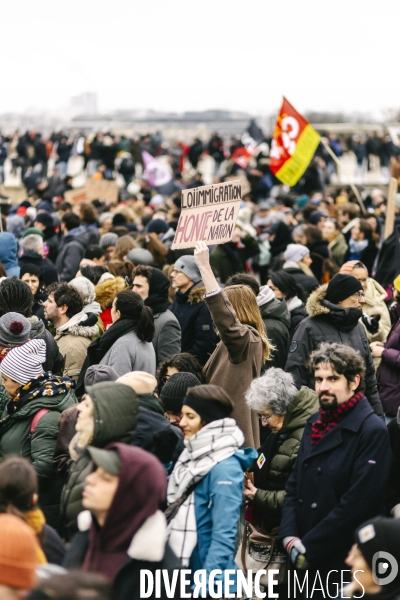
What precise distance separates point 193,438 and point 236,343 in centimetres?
132

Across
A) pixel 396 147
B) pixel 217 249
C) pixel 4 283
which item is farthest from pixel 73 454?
pixel 396 147

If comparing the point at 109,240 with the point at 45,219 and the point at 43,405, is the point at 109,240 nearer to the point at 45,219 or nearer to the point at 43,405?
the point at 45,219

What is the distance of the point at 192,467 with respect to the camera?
428cm

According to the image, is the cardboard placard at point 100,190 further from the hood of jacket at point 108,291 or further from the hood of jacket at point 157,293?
the hood of jacket at point 157,293

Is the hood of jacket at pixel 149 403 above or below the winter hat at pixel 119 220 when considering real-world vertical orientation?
above

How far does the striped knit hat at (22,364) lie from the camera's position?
526cm

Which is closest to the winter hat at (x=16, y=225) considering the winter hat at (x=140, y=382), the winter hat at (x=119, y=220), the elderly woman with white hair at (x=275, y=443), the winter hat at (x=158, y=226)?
the winter hat at (x=119, y=220)

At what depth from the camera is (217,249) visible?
10.9 m

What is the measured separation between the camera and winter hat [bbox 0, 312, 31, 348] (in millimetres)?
5777

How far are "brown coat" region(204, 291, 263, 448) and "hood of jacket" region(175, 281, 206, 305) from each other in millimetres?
1592

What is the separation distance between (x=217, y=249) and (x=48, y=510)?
6124 mm

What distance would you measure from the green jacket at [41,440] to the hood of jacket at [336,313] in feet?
6.46

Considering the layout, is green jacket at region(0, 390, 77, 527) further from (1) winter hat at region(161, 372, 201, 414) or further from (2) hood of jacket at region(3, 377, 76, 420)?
(1) winter hat at region(161, 372, 201, 414)

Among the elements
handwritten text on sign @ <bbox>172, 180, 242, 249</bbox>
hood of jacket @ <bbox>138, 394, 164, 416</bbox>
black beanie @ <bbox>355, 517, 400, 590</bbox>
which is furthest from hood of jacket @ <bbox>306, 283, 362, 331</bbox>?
black beanie @ <bbox>355, 517, 400, 590</bbox>
